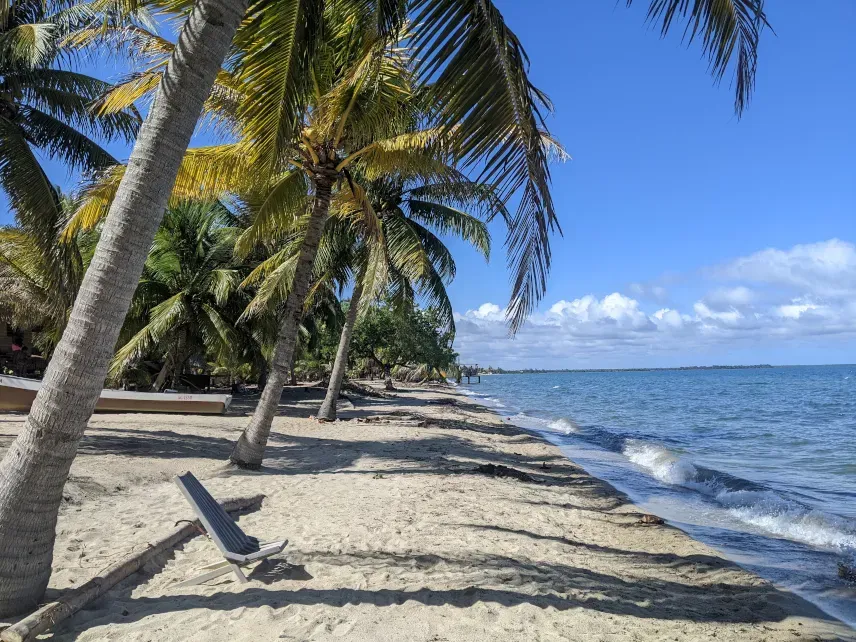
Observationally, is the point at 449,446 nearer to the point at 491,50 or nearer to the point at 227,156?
the point at 227,156

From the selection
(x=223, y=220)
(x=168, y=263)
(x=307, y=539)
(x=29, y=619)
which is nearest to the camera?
(x=29, y=619)

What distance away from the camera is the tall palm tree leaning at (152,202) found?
329 centimetres

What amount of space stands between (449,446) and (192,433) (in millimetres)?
5755

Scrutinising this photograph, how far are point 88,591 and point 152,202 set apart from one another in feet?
8.26

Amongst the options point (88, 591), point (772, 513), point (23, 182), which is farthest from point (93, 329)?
point (772, 513)

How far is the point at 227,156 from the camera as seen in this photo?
27.7 ft

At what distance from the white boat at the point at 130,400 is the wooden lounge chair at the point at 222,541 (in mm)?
9535

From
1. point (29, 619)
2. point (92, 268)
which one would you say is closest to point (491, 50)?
point (92, 268)

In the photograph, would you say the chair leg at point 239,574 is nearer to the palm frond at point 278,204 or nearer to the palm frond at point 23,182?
the palm frond at point 278,204

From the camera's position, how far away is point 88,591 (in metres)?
3.74

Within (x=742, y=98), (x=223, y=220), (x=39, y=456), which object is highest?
(x=223, y=220)

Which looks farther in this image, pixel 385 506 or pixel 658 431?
pixel 658 431

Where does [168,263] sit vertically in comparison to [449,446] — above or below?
above

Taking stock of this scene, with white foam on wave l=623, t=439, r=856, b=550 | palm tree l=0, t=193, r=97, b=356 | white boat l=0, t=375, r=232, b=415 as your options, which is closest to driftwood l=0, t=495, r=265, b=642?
palm tree l=0, t=193, r=97, b=356
